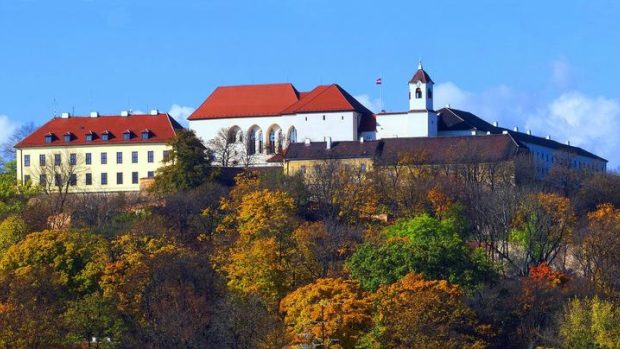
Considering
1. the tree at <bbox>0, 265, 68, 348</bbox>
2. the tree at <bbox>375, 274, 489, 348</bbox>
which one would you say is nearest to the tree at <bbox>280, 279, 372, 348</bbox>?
the tree at <bbox>375, 274, 489, 348</bbox>

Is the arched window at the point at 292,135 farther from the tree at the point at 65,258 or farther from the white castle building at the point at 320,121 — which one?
the tree at the point at 65,258

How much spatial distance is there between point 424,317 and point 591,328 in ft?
17.6

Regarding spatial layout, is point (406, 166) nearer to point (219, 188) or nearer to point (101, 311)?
point (219, 188)

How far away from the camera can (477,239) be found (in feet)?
235

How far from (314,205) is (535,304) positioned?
21.3 metres

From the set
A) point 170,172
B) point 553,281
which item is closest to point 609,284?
point 553,281

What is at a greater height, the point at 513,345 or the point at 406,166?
the point at 406,166

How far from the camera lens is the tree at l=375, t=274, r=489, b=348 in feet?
175

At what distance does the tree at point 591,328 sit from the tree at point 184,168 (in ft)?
94.7

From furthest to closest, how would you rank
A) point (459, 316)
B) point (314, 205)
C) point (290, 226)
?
point (314, 205), point (290, 226), point (459, 316)

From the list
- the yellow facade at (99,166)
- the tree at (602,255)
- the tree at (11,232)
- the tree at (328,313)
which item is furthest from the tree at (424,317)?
the yellow facade at (99,166)

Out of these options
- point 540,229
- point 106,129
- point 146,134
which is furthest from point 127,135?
point 540,229

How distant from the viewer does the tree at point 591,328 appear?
54.3 m

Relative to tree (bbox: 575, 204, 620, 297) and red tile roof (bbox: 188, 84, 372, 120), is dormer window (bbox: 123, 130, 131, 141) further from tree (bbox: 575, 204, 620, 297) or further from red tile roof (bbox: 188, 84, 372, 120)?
tree (bbox: 575, 204, 620, 297)
